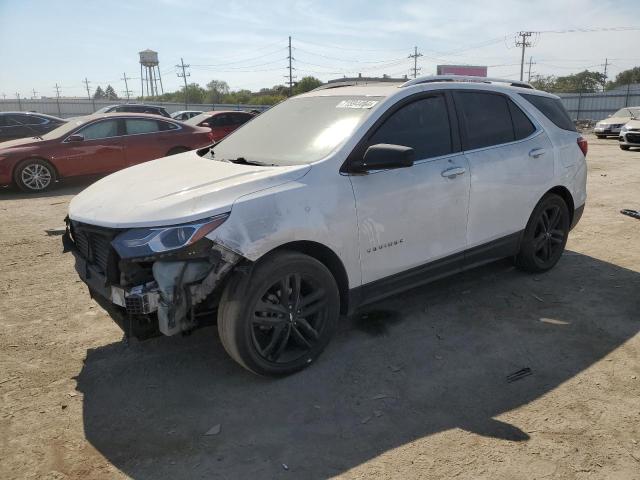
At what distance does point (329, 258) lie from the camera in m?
3.39

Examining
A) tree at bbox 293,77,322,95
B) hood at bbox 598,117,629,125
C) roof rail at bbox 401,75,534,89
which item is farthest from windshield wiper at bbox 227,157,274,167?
tree at bbox 293,77,322,95

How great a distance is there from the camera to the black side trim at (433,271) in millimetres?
3605

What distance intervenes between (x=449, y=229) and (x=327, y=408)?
5.78 ft

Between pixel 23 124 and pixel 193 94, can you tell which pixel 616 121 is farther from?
pixel 193 94

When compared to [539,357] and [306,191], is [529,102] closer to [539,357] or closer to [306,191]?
[539,357]

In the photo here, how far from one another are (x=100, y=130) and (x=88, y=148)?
47cm

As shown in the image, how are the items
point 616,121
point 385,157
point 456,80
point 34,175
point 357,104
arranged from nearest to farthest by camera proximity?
point 385,157 < point 357,104 < point 456,80 < point 34,175 < point 616,121

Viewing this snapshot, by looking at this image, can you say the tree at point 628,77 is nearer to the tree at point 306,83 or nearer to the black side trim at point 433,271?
the tree at point 306,83

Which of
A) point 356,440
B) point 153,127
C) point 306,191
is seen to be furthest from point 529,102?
point 153,127

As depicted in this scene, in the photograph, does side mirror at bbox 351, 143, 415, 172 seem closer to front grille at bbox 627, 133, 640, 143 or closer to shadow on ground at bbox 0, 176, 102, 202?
shadow on ground at bbox 0, 176, 102, 202

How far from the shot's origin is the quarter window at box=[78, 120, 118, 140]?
32.9 feet

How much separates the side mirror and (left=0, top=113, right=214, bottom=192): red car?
822 centimetres

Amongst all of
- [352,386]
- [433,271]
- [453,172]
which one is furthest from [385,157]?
[352,386]

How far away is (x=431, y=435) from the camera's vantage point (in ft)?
9.03
